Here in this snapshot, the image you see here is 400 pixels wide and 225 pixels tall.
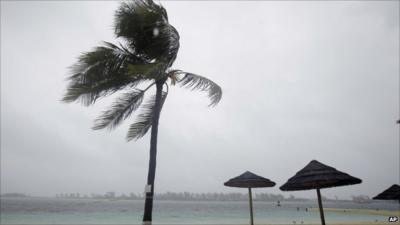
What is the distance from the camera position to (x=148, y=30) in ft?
24.8

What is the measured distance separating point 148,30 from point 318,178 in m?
6.31

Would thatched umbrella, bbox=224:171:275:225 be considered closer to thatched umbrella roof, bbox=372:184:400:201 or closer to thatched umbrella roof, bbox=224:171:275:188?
thatched umbrella roof, bbox=224:171:275:188

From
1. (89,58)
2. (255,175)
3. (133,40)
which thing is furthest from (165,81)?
(255,175)

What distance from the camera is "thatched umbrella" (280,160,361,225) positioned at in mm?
7098

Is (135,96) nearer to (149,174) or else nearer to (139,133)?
(139,133)

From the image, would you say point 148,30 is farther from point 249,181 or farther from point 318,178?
point 249,181

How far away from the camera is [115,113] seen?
8023 mm

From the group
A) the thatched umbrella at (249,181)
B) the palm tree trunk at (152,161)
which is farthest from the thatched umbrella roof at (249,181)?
the palm tree trunk at (152,161)

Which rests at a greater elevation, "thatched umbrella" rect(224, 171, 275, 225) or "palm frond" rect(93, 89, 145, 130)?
"palm frond" rect(93, 89, 145, 130)

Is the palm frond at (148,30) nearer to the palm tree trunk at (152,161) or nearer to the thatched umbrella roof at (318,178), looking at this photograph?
the palm tree trunk at (152,161)

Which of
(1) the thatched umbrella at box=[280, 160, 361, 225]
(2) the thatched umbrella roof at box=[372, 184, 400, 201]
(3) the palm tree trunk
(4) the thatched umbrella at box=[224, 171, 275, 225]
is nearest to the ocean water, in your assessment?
(2) the thatched umbrella roof at box=[372, 184, 400, 201]

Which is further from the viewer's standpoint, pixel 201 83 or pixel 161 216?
pixel 161 216

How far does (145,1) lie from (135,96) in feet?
9.14

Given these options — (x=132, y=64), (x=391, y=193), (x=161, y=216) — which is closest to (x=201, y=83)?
(x=132, y=64)
